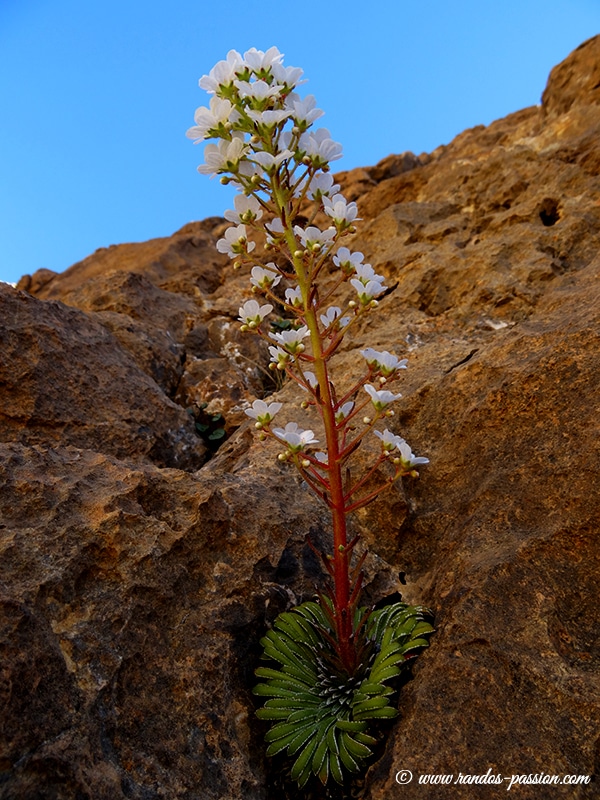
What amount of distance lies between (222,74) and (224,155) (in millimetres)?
399

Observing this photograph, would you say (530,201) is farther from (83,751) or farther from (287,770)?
(83,751)

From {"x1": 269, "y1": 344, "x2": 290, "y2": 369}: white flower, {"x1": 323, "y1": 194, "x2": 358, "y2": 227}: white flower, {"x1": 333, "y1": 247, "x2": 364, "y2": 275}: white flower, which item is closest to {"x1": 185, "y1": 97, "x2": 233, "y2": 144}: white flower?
{"x1": 323, "y1": 194, "x2": 358, "y2": 227}: white flower

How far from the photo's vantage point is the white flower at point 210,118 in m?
2.97

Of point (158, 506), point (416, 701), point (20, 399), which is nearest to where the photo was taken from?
point (416, 701)

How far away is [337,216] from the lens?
10.1 ft

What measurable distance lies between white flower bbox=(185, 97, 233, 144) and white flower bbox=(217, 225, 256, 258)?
0.48m

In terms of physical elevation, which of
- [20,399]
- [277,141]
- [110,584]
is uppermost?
[277,141]

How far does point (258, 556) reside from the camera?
11.4 ft

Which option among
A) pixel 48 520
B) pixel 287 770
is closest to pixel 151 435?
pixel 48 520

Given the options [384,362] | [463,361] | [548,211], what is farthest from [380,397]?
[548,211]

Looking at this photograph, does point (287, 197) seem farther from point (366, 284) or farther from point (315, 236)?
point (366, 284)

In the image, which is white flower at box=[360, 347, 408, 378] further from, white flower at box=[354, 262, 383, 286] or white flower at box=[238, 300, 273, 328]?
white flower at box=[238, 300, 273, 328]

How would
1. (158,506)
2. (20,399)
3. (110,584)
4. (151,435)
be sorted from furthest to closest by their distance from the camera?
(151,435), (20,399), (158,506), (110,584)

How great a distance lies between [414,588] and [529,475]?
103 cm
